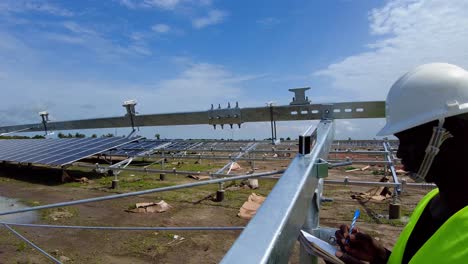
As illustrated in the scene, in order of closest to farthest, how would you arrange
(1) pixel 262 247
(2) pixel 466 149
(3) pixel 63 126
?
(1) pixel 262 247 < (2) pixel 466 149 < (3) pixel 63 126

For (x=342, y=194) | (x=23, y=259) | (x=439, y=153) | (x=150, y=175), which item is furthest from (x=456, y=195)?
(x=150, y=175)

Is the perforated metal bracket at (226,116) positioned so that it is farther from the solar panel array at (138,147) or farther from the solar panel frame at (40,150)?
the solar panel frame at (40,150)

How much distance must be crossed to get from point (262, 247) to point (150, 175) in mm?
10562

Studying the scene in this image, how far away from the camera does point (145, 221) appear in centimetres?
595

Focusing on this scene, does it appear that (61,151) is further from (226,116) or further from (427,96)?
(427,96)

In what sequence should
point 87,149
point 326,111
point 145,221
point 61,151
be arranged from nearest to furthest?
point 326,111
point 145,221
point 87,149
point 61,151

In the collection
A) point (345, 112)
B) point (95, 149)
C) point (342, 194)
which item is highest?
point (345, 112)

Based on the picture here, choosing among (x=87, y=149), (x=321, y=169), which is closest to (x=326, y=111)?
(x=321, y=169)

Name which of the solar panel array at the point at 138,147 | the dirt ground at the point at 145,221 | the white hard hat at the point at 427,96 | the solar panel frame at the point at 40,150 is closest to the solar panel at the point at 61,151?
the solar panel frame at the point at 40,150

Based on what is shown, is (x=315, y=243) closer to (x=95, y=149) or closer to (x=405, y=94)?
(x=405, y=94)

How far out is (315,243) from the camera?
4.49 feet

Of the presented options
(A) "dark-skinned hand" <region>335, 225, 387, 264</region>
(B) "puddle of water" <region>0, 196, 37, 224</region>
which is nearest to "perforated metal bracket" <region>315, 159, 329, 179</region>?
(A) "dark-skinned hand" <region>335, 225, 387, 264</region>

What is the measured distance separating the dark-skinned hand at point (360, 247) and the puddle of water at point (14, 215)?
637cm

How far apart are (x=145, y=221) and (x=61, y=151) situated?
6.85 m
